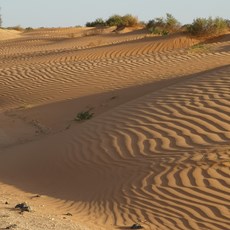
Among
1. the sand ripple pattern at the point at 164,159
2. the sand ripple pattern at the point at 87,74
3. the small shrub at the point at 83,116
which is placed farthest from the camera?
the sand ripple pattern at the point at 87,74

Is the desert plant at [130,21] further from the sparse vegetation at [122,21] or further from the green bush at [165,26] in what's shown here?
the green bush at [165,26]

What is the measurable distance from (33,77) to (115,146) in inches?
394

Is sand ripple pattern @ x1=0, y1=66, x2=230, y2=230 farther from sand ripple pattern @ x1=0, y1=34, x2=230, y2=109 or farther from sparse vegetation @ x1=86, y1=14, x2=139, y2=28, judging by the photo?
sparse vegetation @ x1=86, y1=14, x2=139, y2=28

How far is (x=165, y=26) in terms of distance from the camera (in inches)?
1273

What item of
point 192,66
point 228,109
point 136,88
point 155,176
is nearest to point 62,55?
point 192,66

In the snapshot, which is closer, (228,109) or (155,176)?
(155,176)

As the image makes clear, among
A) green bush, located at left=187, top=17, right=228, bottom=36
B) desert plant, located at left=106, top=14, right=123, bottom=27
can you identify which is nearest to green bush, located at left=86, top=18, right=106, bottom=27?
desert plant, located at left=106, top=14, right=123, bottom=27

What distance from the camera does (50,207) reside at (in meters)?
7.25

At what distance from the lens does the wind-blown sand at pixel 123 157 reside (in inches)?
262

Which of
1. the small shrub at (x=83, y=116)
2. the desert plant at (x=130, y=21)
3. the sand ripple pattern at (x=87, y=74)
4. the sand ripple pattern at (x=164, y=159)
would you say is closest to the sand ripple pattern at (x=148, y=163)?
the sand ripple pattern at (x=164, y=159)

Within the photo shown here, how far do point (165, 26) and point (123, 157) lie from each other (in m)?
24.5

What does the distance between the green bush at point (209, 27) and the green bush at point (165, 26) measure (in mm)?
Result: 3001

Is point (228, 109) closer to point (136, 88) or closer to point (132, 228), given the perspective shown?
point (132, 228)

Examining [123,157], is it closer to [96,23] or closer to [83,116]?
[83,116]
